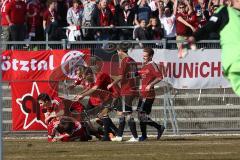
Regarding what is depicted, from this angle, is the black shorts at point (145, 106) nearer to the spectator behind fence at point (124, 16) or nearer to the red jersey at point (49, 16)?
the red jersey at point (49, 16)

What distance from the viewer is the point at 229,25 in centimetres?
1026

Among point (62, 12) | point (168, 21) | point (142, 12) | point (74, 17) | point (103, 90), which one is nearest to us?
point (103, 90)

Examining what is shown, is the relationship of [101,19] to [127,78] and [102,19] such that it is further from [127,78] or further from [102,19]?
[127,78]

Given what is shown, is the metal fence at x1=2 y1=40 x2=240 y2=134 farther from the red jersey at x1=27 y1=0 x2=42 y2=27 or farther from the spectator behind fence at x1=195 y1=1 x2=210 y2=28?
the spectator behind fence at x1=195 y1=1 x2=210 y2=28

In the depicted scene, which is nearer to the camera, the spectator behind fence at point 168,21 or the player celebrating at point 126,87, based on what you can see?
the player celebrating at point 126,87

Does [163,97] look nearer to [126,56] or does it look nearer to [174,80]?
[174,80]

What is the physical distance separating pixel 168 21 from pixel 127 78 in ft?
16.4

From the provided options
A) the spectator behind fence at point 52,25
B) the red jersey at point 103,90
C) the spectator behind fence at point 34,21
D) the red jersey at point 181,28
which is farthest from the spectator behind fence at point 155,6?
the red jersey at point 103,90

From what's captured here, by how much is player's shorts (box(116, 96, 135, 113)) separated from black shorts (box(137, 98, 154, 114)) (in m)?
0.20

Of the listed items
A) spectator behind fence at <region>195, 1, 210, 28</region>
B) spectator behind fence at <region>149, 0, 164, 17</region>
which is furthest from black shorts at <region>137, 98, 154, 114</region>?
spectator behind fence at <region>195, 1, 210, 28</region>

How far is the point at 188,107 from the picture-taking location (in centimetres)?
2145

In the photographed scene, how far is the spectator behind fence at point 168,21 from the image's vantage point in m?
24.2

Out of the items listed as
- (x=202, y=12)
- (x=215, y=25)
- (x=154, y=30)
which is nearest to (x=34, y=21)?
(x=154, y=30)

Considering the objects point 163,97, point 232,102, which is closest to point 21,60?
point 163,97
